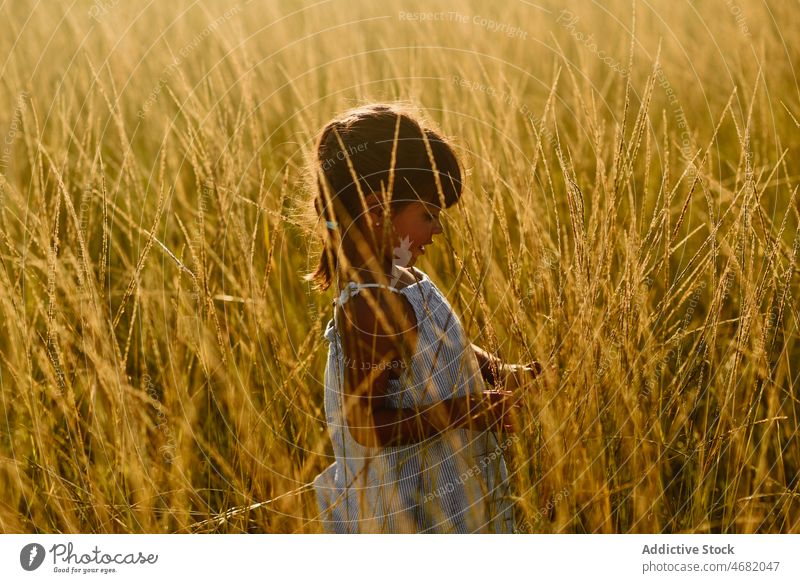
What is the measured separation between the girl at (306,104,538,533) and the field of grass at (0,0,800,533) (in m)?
0.07

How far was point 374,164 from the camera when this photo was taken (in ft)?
5.19

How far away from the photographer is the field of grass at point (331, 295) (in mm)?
1641

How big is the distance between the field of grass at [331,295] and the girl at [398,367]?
0.22 ft

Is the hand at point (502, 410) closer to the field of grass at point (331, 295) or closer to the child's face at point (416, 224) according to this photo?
the field of grass at point (331, 295)

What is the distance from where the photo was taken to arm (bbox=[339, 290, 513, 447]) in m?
1.56

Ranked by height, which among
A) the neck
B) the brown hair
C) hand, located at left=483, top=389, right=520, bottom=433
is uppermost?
the brown hair

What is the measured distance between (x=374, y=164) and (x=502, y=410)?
53cm

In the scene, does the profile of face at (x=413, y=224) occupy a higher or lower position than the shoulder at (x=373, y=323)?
higher
